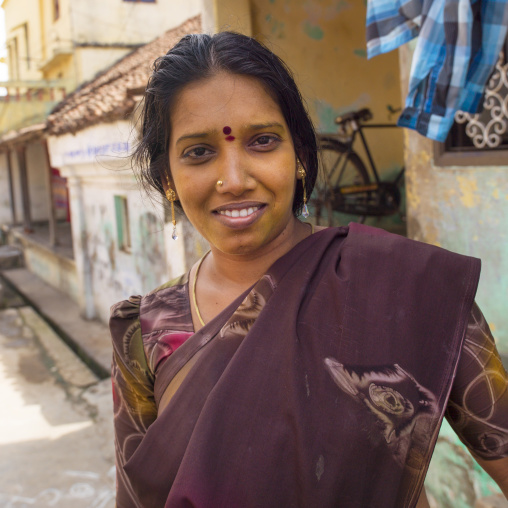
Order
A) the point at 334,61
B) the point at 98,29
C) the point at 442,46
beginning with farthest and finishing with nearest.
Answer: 1. the point at 98,29
2. the point at 334,61
3. the point at 442,46

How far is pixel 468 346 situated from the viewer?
1.10 metres

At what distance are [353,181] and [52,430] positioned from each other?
371cm

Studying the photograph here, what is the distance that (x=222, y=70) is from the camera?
4.20 feet

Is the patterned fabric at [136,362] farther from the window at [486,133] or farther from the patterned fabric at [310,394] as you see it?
the window at [486,133]

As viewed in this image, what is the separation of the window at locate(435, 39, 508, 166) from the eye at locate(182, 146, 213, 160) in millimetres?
1887

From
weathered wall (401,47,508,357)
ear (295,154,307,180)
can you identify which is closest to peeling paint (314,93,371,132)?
weathered wall (401,47,508,357)

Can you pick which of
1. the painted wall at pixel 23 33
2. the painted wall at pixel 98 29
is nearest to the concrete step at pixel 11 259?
the painted wall at pixel 98 29

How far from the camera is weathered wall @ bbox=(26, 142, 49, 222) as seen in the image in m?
17.1

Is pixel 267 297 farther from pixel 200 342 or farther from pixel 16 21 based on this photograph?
pixel 16 21

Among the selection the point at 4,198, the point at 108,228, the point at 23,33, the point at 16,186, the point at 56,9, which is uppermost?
the point at 23,33

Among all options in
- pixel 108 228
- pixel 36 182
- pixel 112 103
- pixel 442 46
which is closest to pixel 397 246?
pixel 442 46

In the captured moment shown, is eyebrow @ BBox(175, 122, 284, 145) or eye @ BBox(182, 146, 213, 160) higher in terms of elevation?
eyebrow @ BBox(175, 122, 284, 145)

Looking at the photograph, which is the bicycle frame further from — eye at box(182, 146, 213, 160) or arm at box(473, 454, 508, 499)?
arm at box(473, 454, 508, 499)

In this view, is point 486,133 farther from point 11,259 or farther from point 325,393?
point 11,259
